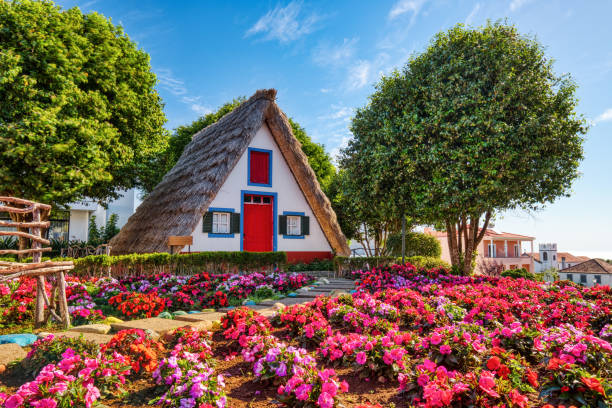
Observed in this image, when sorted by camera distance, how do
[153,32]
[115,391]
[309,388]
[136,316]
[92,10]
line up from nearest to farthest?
[309,388] → [115,391] → [136,316] → [153,32] → [92,10]

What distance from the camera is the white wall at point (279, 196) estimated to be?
46.2ft

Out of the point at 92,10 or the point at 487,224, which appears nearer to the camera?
the point at 487,224

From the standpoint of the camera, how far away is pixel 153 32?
11.1 m

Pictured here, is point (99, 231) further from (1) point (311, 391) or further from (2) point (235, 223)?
(1) point (311, 391)

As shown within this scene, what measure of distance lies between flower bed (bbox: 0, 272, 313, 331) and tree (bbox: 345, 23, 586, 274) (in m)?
5.47

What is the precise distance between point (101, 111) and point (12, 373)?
12646mm

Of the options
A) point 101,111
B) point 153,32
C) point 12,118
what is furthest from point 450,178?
point 12,118

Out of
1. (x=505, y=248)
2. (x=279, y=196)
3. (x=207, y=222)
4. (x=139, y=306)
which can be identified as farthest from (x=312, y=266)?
(x=505, y=248)

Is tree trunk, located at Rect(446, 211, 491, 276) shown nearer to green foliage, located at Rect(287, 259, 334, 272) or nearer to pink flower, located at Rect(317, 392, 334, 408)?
green foliage, located at Rect(287, 259, 334, 272)

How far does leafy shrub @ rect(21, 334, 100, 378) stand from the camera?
328cm

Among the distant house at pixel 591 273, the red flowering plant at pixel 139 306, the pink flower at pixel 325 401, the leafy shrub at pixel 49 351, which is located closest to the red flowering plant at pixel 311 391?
the pink flower at pixel 325 401

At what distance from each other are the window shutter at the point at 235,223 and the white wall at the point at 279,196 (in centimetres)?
Answer: 19

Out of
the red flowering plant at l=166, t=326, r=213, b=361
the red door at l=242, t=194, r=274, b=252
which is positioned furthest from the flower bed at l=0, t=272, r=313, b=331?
the red door at l=242, t=194, r=274, b=252

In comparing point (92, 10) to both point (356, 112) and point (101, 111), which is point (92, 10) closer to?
point (101, 111)
